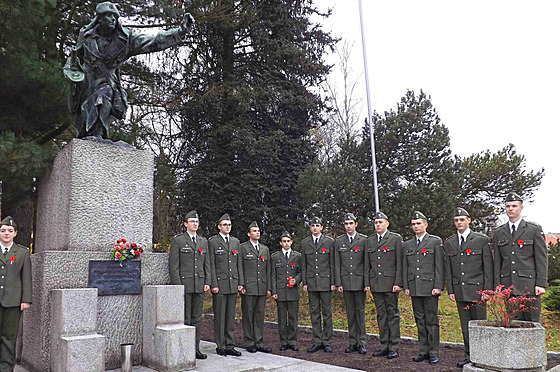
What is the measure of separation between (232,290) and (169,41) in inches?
130

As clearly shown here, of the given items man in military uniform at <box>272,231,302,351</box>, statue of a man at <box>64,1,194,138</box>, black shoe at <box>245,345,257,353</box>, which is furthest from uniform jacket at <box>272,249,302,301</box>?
statue of a man at <box>64,1,194,138</box>

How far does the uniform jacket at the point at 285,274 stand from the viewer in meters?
6.87

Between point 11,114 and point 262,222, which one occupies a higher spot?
point 11,114

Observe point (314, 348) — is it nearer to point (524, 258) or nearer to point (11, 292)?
point (524, 258)

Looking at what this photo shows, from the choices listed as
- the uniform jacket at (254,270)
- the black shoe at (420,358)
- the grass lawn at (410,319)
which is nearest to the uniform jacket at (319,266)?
the uniform jacket at (254,270)

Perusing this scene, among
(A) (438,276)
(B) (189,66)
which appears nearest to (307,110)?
(B) (189,66)

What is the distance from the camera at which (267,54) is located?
13133mm

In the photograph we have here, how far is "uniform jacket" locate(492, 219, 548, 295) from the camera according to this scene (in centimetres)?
513

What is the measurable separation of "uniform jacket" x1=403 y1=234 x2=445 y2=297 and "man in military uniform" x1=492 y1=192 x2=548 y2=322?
73 centimetres

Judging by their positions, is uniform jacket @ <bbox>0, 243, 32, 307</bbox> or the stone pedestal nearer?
uniform jacket @ <bbox>0, 243, 32, 307</bbox>

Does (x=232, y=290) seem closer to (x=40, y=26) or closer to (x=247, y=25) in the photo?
(x=40, y=26)

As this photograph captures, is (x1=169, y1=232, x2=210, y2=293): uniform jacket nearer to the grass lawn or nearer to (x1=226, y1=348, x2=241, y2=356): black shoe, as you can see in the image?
(x1=226, y1=348, x2=241, y2=356): black shoe

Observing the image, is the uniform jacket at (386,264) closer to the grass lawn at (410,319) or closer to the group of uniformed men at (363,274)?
the group of uniformed men at (363,274)

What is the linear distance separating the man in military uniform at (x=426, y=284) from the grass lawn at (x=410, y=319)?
186 cm
